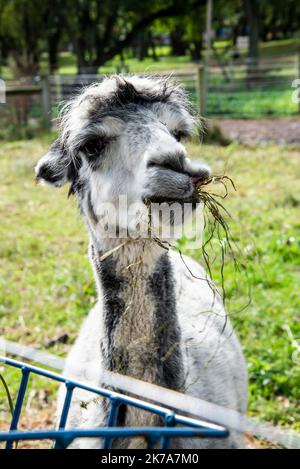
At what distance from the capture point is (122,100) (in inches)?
107

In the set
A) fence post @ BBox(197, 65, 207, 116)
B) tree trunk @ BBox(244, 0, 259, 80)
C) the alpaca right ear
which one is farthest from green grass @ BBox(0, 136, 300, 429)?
tree trunk @ BBox(244, 0, 259, 80)

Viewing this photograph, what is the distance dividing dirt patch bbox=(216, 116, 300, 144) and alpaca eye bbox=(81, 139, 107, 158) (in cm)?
965

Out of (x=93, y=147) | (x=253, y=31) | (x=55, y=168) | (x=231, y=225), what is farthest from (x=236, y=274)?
(x=253, y=31)

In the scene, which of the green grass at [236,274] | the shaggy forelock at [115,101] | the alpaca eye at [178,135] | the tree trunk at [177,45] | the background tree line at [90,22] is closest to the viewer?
the shaggy forelock at [115,101]

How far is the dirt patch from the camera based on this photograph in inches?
481

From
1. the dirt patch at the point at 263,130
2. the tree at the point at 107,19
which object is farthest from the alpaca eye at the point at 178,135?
the tree at the point at 107,19

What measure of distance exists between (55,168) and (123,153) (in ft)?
1.69

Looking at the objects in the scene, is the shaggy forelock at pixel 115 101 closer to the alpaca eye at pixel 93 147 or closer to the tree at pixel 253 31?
the alpaca eye at pixel 93 147

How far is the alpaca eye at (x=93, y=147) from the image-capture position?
269cm

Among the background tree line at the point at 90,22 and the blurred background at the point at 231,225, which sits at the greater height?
the background tree line at the point at 90,22

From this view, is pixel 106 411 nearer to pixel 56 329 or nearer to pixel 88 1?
pixel 56 329

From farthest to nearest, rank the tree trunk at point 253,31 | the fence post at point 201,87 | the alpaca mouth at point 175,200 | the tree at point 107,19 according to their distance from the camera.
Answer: the tree at point 107,19, the tree trunk at point 253,31, the fence post at point 201,87, the alpaca mouth at point 175,200

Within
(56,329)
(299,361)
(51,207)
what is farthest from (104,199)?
(51,207)

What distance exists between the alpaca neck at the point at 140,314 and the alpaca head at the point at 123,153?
0.18 meters
